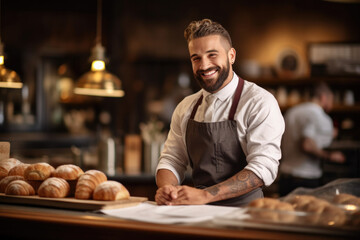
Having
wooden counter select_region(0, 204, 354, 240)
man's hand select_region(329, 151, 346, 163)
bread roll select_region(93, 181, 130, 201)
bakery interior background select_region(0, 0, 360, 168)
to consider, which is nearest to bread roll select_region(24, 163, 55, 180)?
wooden counter select_region(0, 204, 354, 240)

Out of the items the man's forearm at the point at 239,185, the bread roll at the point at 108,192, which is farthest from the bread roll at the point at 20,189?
the man's forearm at the point at 239,185

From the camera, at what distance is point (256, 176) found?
7.70 ft

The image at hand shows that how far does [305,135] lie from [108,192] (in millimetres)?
3542

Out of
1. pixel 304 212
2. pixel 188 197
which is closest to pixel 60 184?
pixel 188 197

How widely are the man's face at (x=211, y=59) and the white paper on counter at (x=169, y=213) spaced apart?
71 cm

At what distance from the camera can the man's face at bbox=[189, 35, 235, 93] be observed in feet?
8.22

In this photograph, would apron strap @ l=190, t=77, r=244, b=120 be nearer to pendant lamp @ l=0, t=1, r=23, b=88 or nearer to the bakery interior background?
pendant lamp @ l=0, t=1, r=23, b=88

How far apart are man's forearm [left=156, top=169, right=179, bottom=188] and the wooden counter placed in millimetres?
635

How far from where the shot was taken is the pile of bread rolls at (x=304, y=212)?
1.65 metres

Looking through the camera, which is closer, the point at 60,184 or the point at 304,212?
the point at 304,212

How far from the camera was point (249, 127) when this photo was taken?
8.24 ft

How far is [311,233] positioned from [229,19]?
6.02 meters

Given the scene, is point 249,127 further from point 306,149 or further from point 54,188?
point 306,149

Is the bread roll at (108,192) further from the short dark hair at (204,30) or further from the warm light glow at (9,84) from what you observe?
the warm light glow at (9,84)
